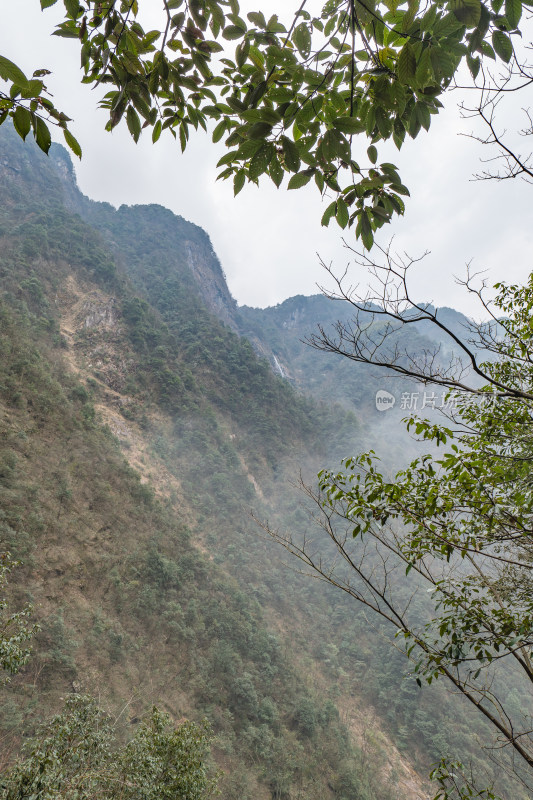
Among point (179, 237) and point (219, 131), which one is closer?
point (219, 131)

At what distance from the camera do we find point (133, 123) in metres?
1.01

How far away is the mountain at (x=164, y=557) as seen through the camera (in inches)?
415

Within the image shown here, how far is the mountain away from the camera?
415 inches

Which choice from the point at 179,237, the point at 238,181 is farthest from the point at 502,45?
the point at 179,237

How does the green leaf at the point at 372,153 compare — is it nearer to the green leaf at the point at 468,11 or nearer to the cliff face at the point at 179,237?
the green leaf at the point at 468,11

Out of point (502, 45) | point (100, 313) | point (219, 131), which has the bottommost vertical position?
point (219, 131)

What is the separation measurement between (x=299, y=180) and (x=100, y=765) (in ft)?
21.2

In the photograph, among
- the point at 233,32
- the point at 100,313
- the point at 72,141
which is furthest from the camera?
the point at 100,313

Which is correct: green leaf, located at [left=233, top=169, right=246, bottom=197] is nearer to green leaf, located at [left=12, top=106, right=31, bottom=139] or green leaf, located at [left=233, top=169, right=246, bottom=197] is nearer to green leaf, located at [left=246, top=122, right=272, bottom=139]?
green leaf, located at [left=246, top=122, right=272, bottom=139]

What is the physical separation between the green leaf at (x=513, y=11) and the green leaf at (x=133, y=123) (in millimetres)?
960

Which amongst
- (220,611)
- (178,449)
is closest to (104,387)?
(178,449)

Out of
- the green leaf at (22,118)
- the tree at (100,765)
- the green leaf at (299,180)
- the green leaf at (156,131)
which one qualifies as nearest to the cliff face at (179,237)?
the tree at (100,765)

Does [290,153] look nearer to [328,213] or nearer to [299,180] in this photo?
[299,180]

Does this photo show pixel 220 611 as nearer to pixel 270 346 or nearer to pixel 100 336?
pixel 100 336
